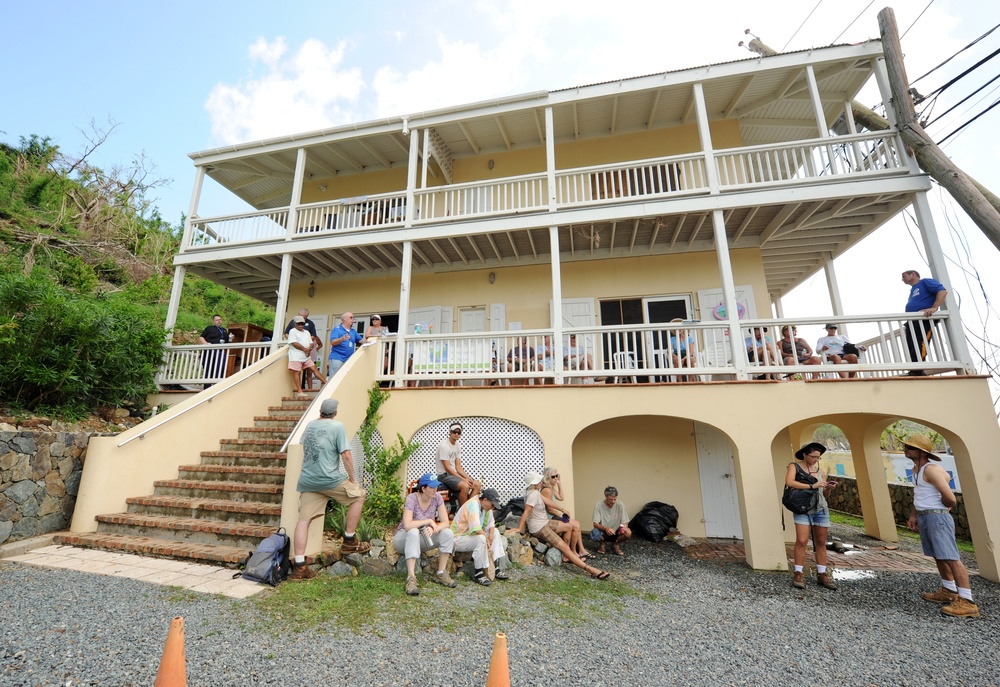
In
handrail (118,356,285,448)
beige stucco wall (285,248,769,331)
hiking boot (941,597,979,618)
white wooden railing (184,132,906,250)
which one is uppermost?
white wooden railing (184,132,906,250)

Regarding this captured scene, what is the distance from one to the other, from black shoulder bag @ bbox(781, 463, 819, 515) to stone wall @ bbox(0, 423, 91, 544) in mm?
8866

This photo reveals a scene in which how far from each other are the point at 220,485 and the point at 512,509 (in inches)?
159

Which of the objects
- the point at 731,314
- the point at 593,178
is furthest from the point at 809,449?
the point at 593,178

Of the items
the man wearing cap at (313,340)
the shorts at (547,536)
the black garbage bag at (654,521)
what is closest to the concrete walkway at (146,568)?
the shorts at (547,536)

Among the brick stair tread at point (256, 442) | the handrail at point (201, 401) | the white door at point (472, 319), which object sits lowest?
the brick stair tread at point (256, 442)

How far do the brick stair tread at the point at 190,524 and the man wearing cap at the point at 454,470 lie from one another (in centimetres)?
236

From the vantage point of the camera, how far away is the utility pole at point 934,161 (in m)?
6.08

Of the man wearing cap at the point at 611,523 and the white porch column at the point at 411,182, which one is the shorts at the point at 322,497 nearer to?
the man wearing cap at the point at 611,523

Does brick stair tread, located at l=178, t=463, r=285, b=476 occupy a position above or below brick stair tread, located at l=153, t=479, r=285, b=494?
above

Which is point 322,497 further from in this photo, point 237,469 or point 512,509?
point 512,509

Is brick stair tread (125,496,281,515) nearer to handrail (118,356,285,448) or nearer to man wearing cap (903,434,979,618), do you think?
handrail (118,356,285,448)

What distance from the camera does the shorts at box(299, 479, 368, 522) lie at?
4.59m

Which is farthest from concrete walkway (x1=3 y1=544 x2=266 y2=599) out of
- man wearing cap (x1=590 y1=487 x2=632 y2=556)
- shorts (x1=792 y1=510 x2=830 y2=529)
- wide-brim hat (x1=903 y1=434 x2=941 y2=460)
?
wide-brim hat (x1=903 y1=434 x2=941 y2=460)

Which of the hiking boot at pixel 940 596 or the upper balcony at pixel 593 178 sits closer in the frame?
the hiking boot at pixel 940 596
